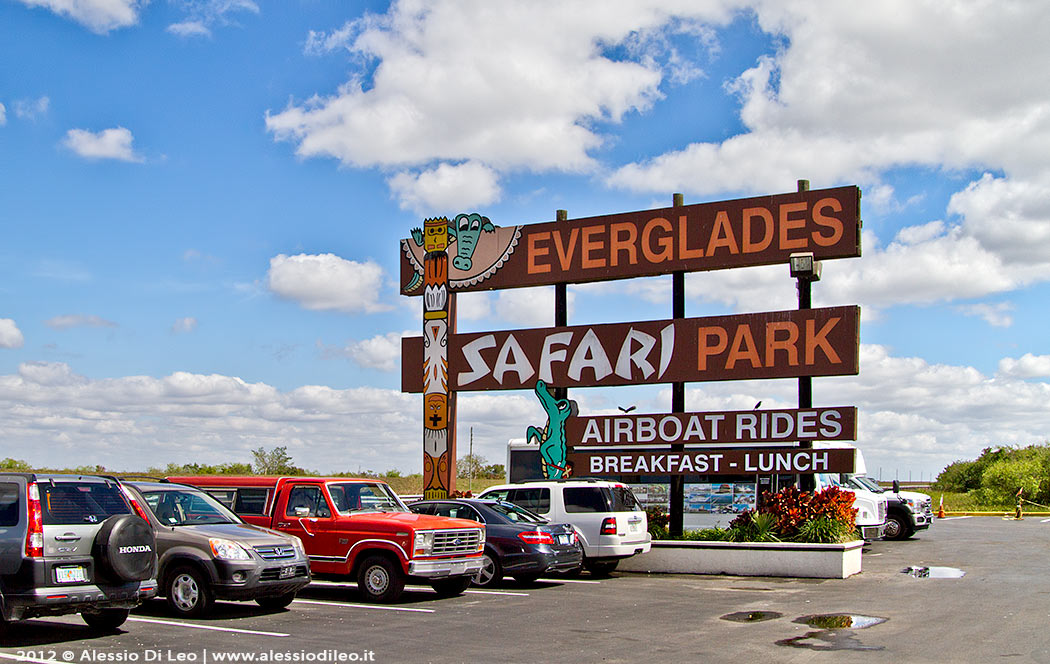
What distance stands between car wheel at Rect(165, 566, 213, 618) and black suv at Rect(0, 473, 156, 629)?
4.64ft

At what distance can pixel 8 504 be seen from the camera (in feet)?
35.6

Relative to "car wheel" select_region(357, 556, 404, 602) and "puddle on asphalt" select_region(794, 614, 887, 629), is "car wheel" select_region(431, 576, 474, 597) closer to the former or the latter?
"car wheel" select_region(357, 556, 404, 602)

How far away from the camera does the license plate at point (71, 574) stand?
10569 mm

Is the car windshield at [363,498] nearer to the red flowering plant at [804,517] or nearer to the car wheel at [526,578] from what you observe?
the car wheel at [526,578]

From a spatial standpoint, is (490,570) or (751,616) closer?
(751,616)

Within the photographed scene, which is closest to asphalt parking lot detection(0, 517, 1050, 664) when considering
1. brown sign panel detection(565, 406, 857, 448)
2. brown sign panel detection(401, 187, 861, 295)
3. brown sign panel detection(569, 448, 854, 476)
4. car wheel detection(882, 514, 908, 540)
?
brown sign panel detection(569, 448, 854, 476)

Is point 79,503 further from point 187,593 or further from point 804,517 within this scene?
point 804,517

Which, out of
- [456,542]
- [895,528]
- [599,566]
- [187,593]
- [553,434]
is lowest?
[895,528]

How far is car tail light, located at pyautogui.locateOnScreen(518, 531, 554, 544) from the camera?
17.0 meters

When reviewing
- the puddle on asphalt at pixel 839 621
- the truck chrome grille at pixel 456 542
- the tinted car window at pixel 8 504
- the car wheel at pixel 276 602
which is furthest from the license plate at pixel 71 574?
the puddle on asphalt at pixel 839 621

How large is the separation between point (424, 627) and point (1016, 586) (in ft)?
35.6

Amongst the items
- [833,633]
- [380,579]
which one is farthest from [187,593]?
[833,633]

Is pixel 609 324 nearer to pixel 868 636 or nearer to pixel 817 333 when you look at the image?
pixel 817 333

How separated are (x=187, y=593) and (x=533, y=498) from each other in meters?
7.97
